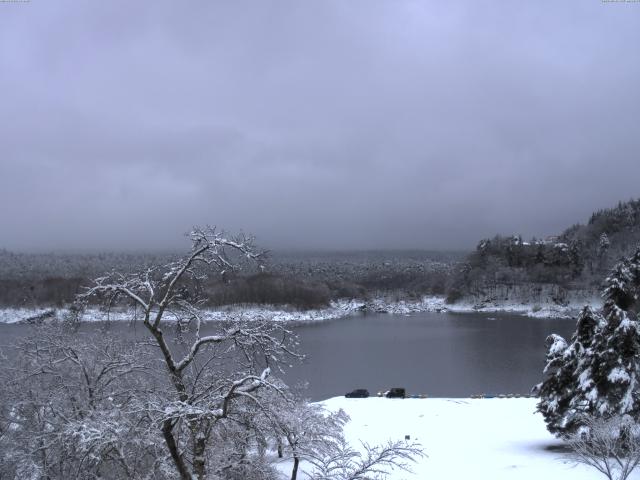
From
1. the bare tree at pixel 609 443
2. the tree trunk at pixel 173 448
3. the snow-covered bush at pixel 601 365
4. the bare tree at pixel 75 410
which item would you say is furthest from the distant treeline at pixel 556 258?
the tree trunk at pixel 173 448

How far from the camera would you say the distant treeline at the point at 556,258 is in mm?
108125

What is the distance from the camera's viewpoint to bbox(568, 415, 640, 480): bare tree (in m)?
11.9

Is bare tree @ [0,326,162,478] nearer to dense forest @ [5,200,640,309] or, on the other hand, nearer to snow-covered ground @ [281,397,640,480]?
snow-covered ground @ [281,397,640,480]

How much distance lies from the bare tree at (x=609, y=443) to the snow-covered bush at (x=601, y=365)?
61cm

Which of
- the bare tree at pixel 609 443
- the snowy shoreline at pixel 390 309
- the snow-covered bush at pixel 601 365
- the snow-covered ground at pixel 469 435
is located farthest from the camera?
the snowy shoreline at pixel 390 309

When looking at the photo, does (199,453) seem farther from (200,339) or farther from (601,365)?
(601,365)

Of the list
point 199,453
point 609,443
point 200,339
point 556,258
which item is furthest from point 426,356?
point 556,258

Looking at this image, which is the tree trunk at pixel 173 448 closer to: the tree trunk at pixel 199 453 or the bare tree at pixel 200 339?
the bare tree at pixel 200 339

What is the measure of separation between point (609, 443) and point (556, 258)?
110 m

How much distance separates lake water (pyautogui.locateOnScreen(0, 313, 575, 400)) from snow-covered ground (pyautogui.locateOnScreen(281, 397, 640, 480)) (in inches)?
343

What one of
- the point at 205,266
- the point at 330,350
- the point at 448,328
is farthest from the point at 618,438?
Result: the point at 448,328

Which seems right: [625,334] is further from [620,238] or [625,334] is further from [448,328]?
[620,238]

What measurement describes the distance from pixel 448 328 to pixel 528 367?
32.3m

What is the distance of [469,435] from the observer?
21109 mm
